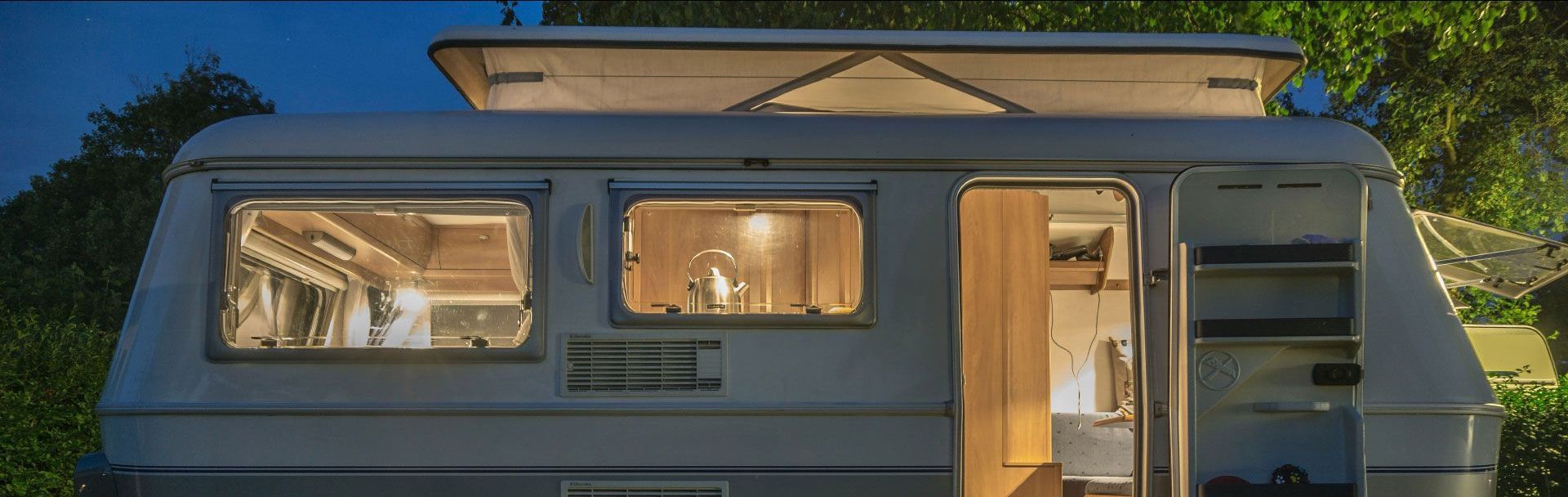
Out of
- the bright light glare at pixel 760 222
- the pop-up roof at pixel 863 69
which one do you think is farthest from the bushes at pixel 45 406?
the bright light glare at pixel 760 222

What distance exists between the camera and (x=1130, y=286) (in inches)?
182

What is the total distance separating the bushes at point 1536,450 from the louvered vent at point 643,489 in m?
5.29

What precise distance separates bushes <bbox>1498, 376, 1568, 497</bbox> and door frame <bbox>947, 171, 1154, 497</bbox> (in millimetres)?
3762

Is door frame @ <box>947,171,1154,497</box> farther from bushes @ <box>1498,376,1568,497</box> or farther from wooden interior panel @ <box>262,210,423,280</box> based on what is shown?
bushes @ <box>1498,376,1568,497</box>

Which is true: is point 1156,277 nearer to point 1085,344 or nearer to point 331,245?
point 331,245

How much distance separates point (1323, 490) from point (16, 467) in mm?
7112

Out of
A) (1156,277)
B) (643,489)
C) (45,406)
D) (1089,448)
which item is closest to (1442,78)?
(1089,448)

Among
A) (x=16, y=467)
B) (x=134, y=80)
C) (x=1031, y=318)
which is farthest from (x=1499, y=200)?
(x=134, y=80)

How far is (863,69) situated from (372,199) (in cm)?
239

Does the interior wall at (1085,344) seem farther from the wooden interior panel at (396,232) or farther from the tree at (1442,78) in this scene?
the wooden interior panel at (396,232)

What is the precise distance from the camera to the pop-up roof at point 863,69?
5.36 metres

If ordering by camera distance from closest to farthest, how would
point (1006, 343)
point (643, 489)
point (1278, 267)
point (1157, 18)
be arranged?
1. point (1278, 267)
2. point (643, 489)
3. point (1006, 343)
4. point (1157, 18)

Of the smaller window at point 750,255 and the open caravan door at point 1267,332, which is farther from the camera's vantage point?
the smaller window at point 750,255

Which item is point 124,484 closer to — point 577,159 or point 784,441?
point 577,159
